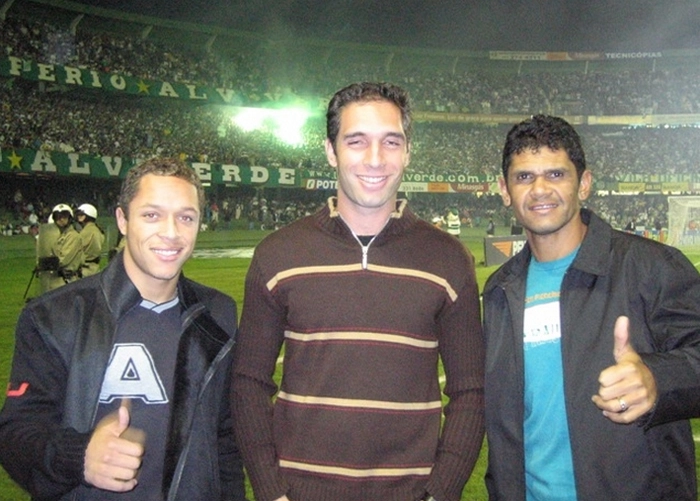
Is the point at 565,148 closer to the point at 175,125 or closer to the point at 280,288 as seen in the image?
the point at 280,288

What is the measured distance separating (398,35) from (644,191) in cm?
2392

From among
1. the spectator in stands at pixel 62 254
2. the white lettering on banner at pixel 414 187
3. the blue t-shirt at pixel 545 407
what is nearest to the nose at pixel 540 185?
the blue t-shirt at pixel 545 407

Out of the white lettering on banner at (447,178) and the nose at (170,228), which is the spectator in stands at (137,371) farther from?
the white lettering on banner at (447,178)

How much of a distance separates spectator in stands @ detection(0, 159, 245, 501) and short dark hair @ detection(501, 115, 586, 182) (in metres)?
1.59

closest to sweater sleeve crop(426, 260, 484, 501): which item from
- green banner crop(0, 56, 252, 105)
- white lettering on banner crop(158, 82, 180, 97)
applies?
green banner crop(0, 56, 252, 105)

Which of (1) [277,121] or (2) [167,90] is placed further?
(1) [277,121]

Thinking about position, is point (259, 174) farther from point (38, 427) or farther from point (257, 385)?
point (38, 427)

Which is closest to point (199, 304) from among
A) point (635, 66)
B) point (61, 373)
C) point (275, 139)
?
point (61, 373)

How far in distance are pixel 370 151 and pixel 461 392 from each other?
1.10 metres

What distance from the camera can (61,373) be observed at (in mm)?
2740

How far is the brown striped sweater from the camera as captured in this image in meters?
2.71

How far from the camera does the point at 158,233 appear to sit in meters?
2.99

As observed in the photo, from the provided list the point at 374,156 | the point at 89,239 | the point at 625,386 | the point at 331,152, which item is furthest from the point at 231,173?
the point at 625,386

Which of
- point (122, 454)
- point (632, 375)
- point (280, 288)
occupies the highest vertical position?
point (280, 288)
